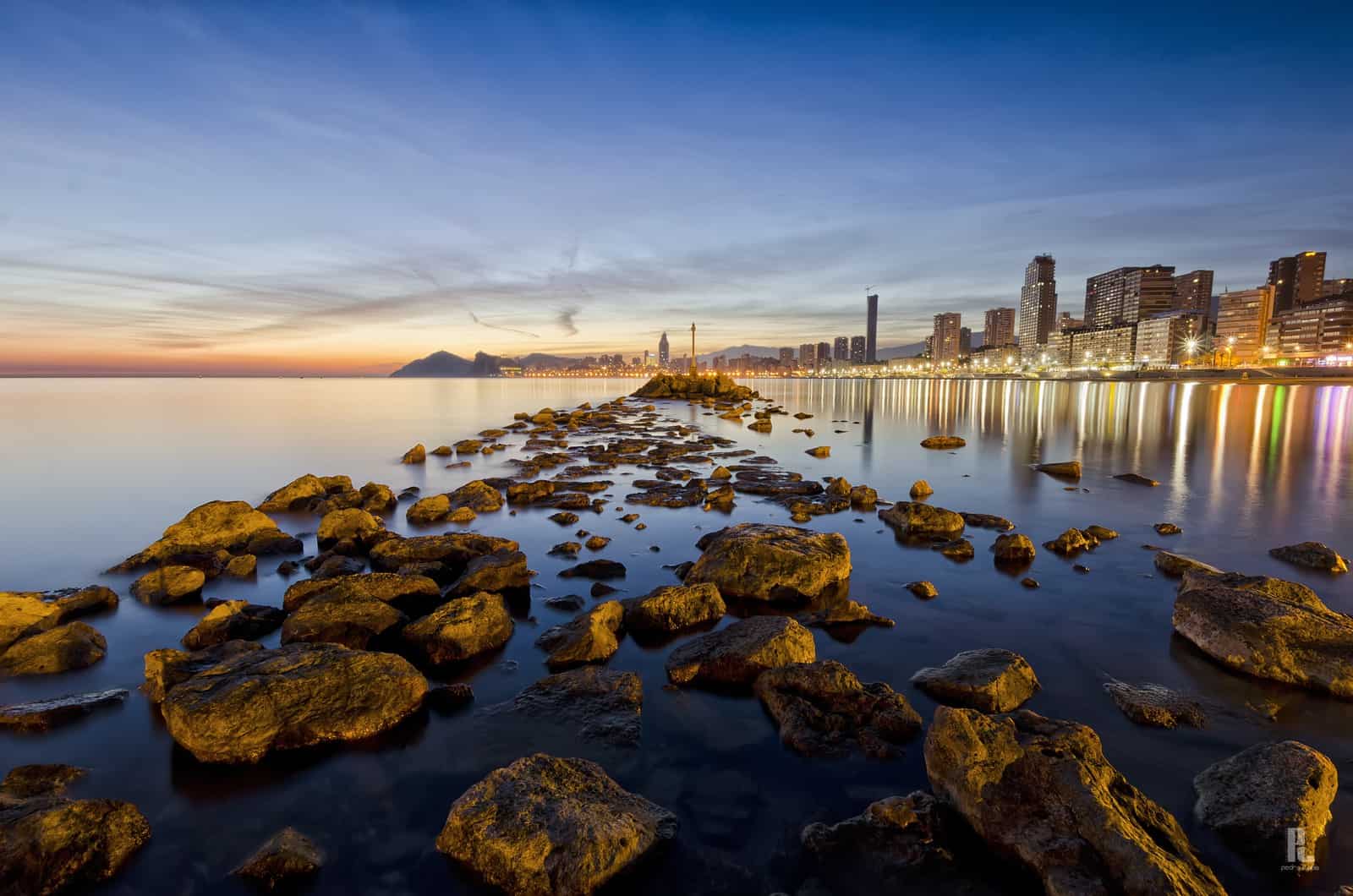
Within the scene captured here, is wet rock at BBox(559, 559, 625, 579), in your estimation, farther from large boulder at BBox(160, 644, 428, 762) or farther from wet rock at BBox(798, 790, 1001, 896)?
wet rock at BBox(798, 790, 1001, 896)

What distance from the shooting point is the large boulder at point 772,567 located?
11789mm

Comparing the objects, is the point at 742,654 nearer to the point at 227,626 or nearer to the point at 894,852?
the point at 894,852

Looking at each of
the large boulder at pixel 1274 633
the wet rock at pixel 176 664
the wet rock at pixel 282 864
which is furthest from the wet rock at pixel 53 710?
the large boulder at pixel 1274 633

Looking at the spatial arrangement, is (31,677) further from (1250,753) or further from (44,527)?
(1250,753)

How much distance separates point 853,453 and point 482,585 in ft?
82.6

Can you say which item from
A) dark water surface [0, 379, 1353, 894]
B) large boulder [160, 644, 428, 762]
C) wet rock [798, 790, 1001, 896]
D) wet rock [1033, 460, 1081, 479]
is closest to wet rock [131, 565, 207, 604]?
dark water surface [0, 379, 1353, 894]

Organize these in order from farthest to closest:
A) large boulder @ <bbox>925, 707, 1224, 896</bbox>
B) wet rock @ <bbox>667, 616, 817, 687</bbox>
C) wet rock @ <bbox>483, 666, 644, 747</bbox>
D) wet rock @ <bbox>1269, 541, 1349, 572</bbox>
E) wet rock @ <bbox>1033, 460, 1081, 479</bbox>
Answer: wet rock @ <bbox>1033, 460, 1081, 479</bbox> → wet rock @ <bbox>1269, 541, 1349, 572</bbox> → wet rock @ <bbox>667, 616, 817, 687</bbox> → wet rock @ <bbox>483, 666, 644, 747</bbox> → large boulder @ <bbox>925, 707, 1224, 896</bbox>

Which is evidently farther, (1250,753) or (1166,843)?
(1250,753)

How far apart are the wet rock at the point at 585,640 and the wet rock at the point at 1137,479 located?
23587mm

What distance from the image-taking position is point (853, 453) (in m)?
32.7

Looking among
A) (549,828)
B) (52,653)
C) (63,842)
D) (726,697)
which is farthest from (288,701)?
(726,697)

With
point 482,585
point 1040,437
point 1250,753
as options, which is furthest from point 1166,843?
point 1040,437

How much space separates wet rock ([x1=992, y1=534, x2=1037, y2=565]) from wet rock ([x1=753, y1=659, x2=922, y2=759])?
761 cm

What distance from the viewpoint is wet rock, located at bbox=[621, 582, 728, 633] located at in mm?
10422
